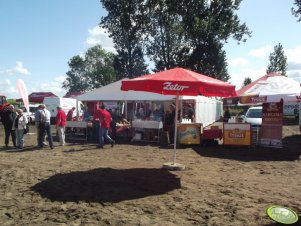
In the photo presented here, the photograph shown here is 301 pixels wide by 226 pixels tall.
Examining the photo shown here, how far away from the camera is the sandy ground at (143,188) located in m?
5.66

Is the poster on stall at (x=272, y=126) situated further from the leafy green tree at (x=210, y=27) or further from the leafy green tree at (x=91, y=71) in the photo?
the leafy green tree at (x=91, y=71)

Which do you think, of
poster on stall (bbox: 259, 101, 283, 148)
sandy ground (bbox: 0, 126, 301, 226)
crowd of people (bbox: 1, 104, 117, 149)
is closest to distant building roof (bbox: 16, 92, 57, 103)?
crowd of people (bbox: 1, 104, 117, 149)

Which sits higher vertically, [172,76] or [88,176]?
[172,76]

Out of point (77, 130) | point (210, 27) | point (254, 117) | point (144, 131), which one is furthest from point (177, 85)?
point (210, 27)

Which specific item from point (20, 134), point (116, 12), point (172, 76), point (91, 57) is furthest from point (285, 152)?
point (91, 57)

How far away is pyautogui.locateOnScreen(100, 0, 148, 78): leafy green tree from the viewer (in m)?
38.5

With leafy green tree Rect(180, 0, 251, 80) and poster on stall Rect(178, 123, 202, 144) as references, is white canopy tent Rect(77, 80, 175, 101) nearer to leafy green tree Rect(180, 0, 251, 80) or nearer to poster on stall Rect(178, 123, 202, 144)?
poster on stall Rect(178, 123, 202, 144)

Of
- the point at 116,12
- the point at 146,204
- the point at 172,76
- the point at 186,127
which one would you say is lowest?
the point at 146,204

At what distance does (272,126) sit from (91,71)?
255 feet

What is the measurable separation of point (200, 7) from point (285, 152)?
27502 mm

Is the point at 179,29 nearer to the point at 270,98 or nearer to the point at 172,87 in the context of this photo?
the point at 270,98

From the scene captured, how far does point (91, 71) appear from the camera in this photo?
88.2 m

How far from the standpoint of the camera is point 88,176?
8.52 meters

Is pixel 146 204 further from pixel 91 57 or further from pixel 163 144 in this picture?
pixel 91 57
